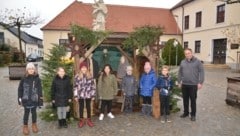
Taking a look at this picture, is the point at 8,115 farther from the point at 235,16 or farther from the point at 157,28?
the point at 235,16

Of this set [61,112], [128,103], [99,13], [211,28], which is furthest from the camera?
[211,28]

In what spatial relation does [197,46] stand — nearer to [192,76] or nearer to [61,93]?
[192,76]

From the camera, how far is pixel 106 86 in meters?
7.65

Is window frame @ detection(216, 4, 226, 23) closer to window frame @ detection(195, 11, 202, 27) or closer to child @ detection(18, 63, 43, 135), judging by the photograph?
window frame @ detection(195, 11, 202, 27)

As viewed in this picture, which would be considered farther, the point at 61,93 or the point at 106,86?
the point at 106,86

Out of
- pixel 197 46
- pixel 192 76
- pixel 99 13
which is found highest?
pixel 99 13

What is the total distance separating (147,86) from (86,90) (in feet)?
5.73

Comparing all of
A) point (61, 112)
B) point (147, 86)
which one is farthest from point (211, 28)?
point (61, 112)

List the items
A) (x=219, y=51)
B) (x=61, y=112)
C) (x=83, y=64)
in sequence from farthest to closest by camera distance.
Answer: (x=219, y=51) → (x=83, y=64) → (x=61, y=112)

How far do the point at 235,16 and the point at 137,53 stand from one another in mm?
21288

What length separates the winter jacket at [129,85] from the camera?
8.02m

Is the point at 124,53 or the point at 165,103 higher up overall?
the point at 124,53

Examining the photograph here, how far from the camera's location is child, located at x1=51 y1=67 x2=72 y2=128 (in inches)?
265

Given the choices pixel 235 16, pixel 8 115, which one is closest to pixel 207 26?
pixel 235 16
